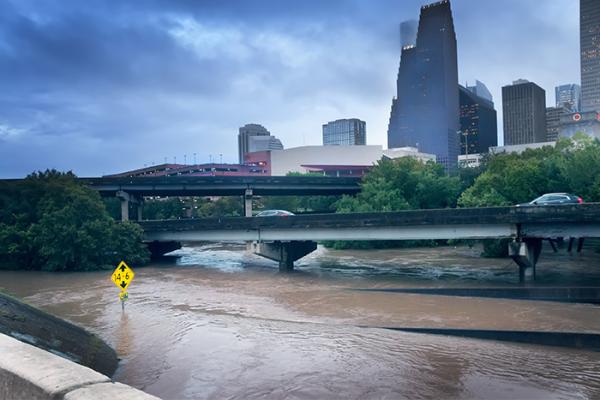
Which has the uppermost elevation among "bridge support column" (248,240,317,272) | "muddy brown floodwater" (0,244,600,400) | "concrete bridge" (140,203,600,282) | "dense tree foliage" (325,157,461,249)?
"dense tree foliage" (325,157,461,249)

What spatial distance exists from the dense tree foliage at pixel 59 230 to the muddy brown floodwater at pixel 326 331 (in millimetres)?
4183

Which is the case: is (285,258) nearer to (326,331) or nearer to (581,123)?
(326,331)

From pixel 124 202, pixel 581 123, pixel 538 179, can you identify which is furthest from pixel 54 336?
pixel 581 123

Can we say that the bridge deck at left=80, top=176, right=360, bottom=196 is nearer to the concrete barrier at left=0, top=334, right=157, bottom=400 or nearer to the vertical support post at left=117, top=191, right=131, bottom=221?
the vertical support post at left=117, top=191, right=131, bottom=221

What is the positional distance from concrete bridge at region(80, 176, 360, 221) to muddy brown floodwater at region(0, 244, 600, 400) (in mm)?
29008

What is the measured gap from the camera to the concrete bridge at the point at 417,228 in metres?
28.9

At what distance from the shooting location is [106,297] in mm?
30766

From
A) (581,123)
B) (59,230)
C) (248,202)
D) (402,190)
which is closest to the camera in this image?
(59,230)

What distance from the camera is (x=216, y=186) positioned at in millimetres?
74062

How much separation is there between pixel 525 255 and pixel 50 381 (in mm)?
31302

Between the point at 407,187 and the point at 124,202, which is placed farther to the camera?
the point at 407,187

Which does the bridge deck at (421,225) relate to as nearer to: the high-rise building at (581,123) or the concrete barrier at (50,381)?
the concrete barrier at (50,381)

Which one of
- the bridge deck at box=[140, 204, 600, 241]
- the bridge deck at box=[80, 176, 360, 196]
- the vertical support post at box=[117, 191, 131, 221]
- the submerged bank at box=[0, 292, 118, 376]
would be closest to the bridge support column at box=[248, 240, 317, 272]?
the bridge deck at box=[140, 204, 600, 241]

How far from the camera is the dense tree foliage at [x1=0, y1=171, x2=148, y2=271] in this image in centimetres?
4456
